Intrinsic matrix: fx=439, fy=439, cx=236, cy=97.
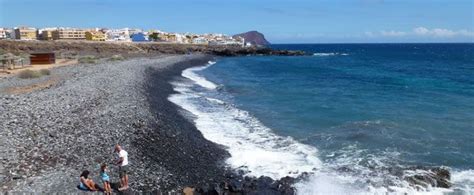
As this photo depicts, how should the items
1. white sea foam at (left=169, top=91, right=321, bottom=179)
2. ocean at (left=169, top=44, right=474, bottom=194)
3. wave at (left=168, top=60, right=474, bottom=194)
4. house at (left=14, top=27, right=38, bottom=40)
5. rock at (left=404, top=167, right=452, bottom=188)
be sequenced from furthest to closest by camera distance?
house at (left=14, top=27, right=38, bottom=40)
white sea foam at (left=169, top=91, right=321, bottom=179)
ocean at (left=169, top=44, right=474, bottom=194)
rock at (left=404, top=167, right=452, bottom=188)
wave at (left=168, top=60, right=474, bottom=194)

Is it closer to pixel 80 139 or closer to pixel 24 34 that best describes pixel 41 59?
pixel 80 139

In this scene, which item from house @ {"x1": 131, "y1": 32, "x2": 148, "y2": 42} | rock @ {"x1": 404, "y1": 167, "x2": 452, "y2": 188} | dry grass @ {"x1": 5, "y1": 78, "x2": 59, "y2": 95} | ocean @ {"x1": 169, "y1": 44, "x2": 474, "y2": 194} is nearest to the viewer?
rock @ {"x1": 404, "y1": 167, "x2": 452, "y2": 188}

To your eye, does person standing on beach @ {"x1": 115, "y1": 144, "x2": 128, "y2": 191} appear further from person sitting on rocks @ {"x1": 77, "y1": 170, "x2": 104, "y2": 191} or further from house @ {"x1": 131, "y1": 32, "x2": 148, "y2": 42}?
house @ {"x1": 131, "y1": 32, "x2": 148, "y2": 42}

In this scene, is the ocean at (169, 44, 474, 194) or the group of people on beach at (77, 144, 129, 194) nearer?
the group of people on beach at (77, 144, 129, 194)

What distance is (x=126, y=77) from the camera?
3669 centimetres

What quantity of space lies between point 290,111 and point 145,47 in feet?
285

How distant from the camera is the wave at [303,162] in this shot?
47.9ft

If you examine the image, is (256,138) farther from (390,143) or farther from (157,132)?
(390,143)

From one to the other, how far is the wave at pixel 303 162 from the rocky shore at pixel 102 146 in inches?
33.8

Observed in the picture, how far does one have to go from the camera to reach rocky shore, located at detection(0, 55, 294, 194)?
1304 cm

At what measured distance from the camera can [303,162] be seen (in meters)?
17.4

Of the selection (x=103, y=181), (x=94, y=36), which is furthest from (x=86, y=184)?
(x=94, y=36)

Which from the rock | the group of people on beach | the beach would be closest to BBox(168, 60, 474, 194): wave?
the rock

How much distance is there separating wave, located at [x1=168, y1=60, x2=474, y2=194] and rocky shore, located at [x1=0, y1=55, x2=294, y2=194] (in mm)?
859
